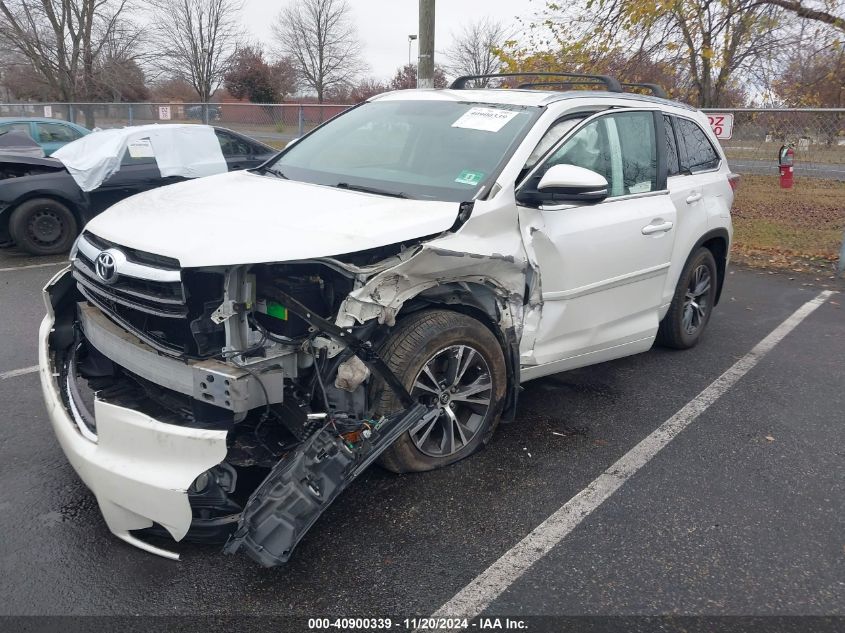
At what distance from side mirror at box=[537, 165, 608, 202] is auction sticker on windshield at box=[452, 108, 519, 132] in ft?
1.80

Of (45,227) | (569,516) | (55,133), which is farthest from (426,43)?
(569,516)

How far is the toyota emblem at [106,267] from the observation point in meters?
2.77

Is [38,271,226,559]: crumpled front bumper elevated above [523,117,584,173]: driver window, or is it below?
below

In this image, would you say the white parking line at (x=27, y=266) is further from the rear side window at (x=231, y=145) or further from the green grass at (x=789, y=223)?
the green grass at (x=789, y=223)

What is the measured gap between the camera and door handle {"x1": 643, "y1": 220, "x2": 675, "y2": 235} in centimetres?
411

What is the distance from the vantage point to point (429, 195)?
11.0ft

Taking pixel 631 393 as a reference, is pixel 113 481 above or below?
above

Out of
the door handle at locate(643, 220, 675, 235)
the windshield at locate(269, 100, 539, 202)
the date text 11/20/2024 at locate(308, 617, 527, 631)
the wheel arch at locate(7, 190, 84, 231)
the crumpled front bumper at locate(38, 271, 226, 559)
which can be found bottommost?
the date text 11/20/2024 at locate(308, 617, 527, 631)

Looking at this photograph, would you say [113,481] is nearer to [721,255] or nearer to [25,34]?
[721,255]

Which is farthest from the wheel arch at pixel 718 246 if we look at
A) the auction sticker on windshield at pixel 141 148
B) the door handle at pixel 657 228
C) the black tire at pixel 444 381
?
the auction sticker on windshield at pixel 141 148

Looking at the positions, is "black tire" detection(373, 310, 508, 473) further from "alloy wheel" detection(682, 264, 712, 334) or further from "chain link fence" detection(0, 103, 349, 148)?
"chain link fence" detection(0, 103, 349, 148)

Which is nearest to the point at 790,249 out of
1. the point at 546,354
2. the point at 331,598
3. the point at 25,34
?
the point at 546,354

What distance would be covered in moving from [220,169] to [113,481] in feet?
23.3

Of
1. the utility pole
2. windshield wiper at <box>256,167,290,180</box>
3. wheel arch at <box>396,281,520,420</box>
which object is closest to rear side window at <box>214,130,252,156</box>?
the utility pole
